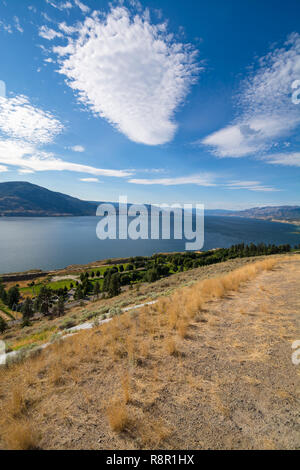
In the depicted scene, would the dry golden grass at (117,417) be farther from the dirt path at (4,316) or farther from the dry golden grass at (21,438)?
the dirt path at (4,316)

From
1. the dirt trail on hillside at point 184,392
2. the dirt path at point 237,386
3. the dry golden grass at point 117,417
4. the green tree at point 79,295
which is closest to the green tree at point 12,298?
the green tree at point 79,295

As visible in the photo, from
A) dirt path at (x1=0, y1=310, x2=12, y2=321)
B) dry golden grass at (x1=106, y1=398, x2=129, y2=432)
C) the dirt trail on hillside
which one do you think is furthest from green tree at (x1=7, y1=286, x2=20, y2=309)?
dry golden grass at (x1=106, y1=398, x2=129, y2=432)

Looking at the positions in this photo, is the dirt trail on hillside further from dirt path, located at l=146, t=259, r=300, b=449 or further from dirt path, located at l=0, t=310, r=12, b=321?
dirt path, located at l=0, t=310, r=12, b=321

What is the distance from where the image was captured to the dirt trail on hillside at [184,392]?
2.54 meters

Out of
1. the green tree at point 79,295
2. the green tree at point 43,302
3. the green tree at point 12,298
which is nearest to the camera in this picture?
the green tree at point 43,302

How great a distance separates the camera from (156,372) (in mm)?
3799

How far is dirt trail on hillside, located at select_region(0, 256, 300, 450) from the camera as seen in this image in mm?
2539

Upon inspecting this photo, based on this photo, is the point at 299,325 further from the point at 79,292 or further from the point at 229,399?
the point at 79,292

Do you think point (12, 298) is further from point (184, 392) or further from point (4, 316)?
point (184, 392)

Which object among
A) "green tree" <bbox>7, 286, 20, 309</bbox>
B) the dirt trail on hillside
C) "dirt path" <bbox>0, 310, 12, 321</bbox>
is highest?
the dirt trail on hillside

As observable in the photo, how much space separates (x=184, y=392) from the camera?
331 centimetres

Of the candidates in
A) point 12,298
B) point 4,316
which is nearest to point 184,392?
point 4,316

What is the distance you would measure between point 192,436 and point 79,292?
50.2 m
